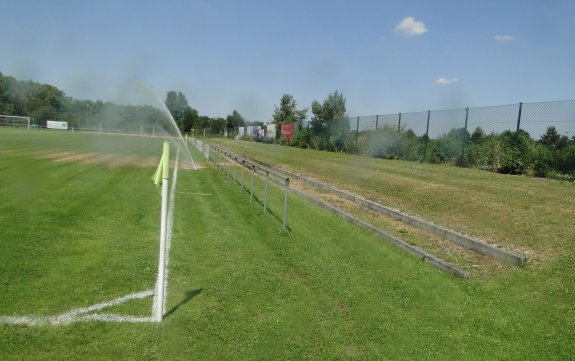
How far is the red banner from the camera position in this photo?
151 ft

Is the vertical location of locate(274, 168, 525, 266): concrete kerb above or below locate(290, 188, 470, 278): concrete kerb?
above

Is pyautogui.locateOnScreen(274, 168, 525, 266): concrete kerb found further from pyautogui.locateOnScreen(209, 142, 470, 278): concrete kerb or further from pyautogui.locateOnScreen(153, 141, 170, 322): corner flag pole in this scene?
pyautogui.locateOnScreen(153, 141, 170, 322): corner flag pole

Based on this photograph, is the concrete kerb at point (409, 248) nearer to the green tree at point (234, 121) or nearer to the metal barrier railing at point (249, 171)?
the metal barrier railing at point (249, 171)

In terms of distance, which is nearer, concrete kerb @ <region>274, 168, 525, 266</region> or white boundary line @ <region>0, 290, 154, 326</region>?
white boundary line @ <region>0, 290, 154, 326</region>

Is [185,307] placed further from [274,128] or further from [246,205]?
[274,128]

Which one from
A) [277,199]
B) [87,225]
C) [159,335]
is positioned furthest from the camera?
[277,199]

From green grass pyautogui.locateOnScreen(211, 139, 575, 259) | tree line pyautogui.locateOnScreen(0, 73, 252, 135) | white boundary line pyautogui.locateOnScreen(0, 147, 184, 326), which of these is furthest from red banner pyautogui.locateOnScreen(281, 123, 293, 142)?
white boundary line pyautogui.locateOnScreen(0, 147, 184, 326)

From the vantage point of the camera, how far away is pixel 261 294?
506 cm

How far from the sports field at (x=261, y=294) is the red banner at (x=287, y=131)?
123ft

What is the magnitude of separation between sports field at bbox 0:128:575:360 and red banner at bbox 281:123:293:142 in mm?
37591

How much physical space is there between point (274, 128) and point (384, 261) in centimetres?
4849

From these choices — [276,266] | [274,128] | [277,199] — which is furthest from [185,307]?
[274,128]

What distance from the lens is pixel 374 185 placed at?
13.3 metres

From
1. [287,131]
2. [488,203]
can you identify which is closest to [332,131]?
[287,131]
